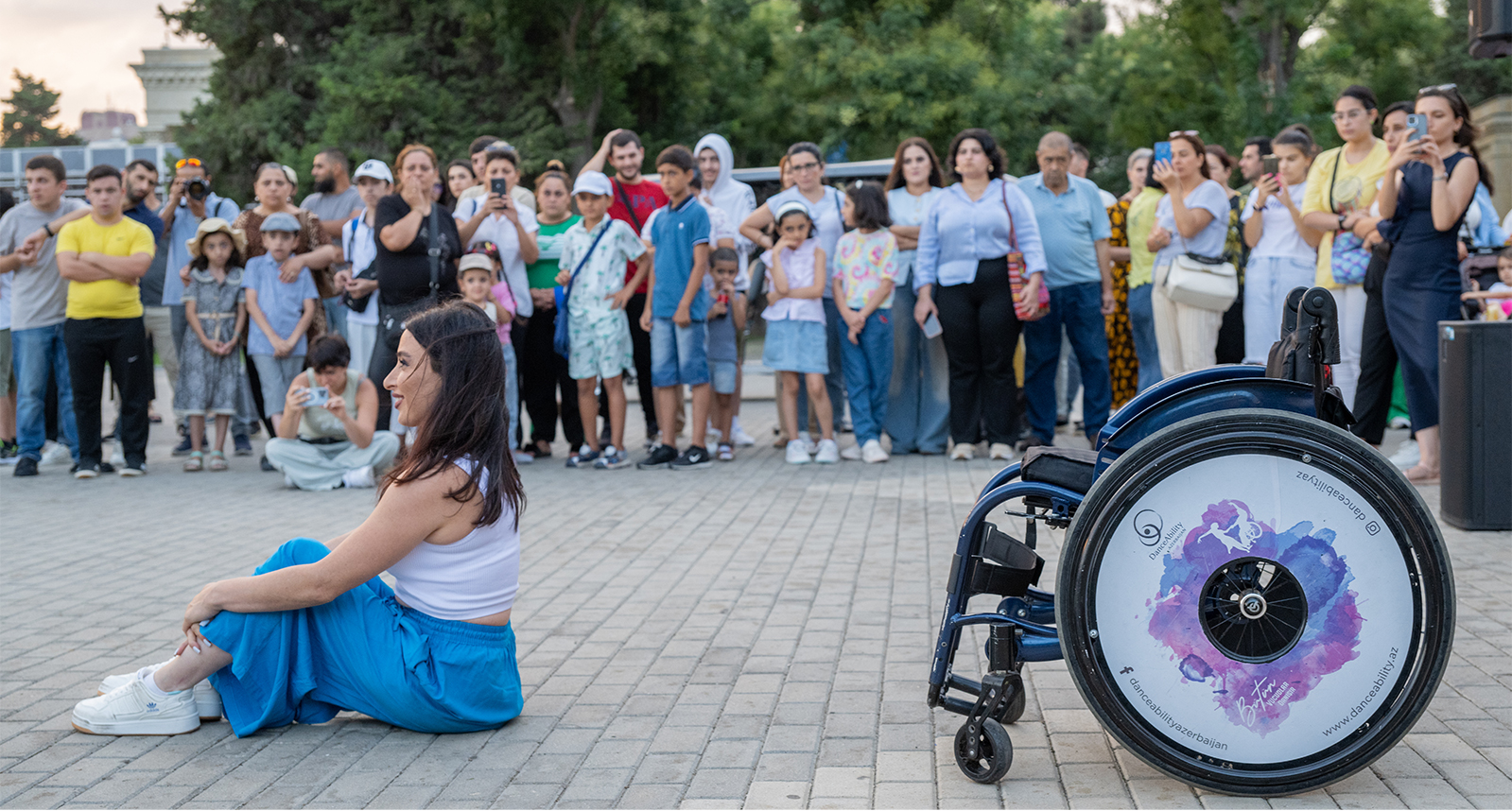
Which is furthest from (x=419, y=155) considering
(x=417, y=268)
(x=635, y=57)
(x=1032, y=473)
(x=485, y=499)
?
(x=635, y=57)

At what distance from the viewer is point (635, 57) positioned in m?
35.0

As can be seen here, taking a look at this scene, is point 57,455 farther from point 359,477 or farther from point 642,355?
point 642,355

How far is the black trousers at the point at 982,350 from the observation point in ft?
31.8

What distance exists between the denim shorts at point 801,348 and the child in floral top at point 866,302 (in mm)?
195

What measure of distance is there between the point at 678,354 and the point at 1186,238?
368 centimetres

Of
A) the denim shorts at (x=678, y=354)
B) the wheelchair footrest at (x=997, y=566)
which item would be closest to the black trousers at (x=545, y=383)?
the denim shorts at (x=678, y=354)

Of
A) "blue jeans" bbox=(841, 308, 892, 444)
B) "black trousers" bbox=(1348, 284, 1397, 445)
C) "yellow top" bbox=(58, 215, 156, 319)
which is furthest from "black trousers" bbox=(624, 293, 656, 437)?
"black trousers" bbox=(1348, 284, 1397, 445)

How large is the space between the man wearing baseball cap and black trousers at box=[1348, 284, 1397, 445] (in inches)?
251

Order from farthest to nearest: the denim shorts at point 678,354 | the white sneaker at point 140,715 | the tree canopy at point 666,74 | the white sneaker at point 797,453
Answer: the tree canopy at point 666,74
the white sneaker at point 797,453
the denim shorts at point 678,354
the white sneaker at point 140,715

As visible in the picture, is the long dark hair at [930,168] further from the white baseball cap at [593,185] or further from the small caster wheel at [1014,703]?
the small caster wheel at [1014,703]

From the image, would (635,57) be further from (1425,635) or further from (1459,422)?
(1425,635)

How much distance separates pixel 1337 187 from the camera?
28.4ft

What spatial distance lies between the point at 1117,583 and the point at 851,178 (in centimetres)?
1257

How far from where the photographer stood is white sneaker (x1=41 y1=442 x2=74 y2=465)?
11.1m
